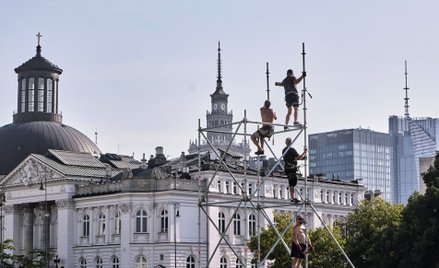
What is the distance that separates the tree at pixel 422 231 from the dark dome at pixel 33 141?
69.4 m

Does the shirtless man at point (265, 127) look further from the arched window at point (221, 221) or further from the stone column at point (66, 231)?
the stone column at point (66, 231)

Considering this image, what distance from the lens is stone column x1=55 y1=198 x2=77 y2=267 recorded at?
417 ft

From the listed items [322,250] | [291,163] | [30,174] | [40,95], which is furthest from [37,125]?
[291,163]

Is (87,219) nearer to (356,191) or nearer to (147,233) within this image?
(147,233)

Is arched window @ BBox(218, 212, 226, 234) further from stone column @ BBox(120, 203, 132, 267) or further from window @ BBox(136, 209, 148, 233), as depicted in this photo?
stone column @ BBox(120, 203, 132, 267)

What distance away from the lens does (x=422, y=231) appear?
7581 cm

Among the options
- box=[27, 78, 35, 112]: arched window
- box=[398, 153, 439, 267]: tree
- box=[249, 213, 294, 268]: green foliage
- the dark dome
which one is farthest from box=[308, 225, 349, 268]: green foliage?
box=[27, 78, 35, 112]: arched window

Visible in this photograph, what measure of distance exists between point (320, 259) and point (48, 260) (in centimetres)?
3743

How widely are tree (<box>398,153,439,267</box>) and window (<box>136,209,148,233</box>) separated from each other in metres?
46.0

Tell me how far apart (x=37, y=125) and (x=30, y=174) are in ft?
48.2

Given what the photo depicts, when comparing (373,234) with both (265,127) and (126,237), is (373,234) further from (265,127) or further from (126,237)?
(265,127)

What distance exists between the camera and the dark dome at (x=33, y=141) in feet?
465

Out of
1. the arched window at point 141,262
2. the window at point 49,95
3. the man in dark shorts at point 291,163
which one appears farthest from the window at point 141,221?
the man in dark shorts at point 291,163

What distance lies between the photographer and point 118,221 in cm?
12356
